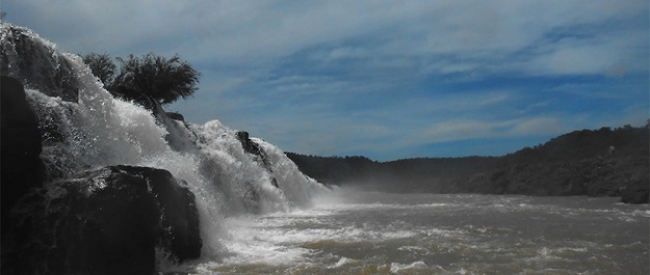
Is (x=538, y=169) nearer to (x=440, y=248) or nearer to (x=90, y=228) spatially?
(x=440, y=248)

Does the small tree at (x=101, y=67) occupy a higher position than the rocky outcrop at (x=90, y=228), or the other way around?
the small tree at (x=101, y=67)

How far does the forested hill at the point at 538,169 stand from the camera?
39.3m

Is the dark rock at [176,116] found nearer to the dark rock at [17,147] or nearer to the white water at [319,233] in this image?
the white water at [319,233]

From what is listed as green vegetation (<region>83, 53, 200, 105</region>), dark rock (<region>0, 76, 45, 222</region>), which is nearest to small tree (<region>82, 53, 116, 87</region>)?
green vegetation (<region>83, 53, 200, 105</region>)

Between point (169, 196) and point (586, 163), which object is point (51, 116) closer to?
point (169, 196)

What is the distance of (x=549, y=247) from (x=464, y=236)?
2043 millimetres

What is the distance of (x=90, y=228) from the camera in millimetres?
7336

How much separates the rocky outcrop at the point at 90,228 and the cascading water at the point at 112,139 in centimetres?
76

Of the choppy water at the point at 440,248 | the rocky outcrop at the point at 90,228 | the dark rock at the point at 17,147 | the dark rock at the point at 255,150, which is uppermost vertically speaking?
the dark rock at the point at 255,150

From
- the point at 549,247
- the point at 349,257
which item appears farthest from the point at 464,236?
the point at 349,257

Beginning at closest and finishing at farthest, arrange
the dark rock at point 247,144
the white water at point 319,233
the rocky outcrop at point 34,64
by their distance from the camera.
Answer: the white water at point 319,233 → the rocky outcrop at point 34,64 → the dark rock at point 247,144

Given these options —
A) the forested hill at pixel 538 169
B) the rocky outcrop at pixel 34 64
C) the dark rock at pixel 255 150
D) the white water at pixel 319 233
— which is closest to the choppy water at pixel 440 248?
the white water at pixel 319 233

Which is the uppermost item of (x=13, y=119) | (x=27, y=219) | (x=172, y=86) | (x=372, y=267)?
(x=172, y=86)

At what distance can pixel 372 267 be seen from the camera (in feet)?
26.9
